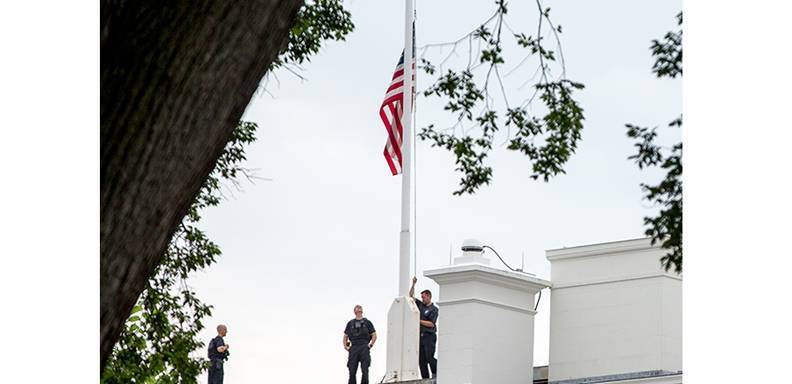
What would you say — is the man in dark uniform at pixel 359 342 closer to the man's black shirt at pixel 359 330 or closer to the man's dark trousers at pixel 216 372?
the man's black shirt at pixel 359 330

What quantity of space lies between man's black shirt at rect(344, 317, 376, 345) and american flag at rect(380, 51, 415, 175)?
2306 mm

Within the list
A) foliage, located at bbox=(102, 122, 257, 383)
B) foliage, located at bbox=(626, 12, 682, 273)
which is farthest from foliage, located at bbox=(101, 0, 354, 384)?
foliage, located at bbox=(626, 12, 682, 273)

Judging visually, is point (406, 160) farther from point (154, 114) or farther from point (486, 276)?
point (154, 114)

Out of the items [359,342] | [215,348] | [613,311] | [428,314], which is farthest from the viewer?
[215,348]

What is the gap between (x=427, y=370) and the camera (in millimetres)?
19266

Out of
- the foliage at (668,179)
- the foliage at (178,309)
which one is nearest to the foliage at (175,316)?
the foliage at (178,309)

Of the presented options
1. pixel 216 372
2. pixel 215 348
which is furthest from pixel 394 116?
pixel 216 372

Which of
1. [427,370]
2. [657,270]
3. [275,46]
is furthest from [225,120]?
[427,370]

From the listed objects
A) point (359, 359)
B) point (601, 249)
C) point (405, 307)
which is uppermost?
point (601, 249)

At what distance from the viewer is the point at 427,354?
63.3ft

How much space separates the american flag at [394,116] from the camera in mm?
20469

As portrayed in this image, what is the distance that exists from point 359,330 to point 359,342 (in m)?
0.24

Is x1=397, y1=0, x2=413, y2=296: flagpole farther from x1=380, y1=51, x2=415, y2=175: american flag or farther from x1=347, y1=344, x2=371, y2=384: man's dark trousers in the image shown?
x1=347, y1=344, x2=371, y2=384: man's dark trousers
